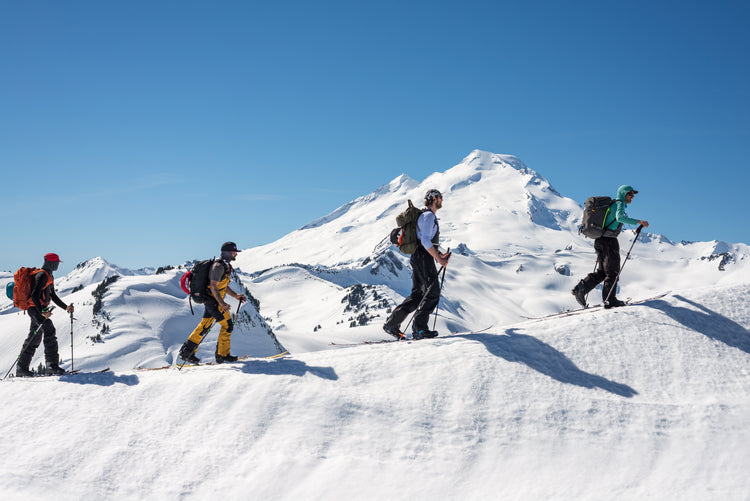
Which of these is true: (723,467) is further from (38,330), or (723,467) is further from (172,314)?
(172,314)

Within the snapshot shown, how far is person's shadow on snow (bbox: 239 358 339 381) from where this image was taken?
29.1 feet

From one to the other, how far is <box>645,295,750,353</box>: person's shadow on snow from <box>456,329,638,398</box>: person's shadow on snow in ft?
8.16

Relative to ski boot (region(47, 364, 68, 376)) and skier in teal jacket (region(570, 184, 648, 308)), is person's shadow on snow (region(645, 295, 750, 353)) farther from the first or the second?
ski boot (region(47, 364, 68, 376))

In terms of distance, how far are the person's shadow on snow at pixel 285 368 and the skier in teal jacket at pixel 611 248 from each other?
6054 millimetres

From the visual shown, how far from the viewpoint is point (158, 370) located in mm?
10023

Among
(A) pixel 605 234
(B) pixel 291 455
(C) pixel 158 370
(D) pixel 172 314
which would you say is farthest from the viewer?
(D) pixel 172 314

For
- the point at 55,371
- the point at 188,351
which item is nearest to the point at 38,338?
the point at 55,371

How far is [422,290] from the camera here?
10578mm

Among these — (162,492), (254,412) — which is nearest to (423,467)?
(254,412)

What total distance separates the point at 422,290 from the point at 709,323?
5421 mm

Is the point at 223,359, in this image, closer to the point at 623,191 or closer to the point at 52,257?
the point at 52,257

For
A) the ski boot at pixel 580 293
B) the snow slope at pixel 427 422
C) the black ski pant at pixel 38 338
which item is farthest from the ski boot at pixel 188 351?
the ski boot at pixel 580 293

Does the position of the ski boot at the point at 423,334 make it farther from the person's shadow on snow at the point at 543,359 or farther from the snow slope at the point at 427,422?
the person's shadow on snow at the point at 543,359

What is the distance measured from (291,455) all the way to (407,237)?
489cm
